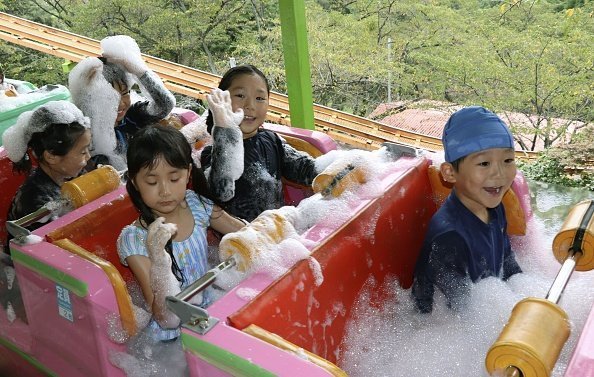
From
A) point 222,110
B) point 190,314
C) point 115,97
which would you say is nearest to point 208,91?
point 115,97

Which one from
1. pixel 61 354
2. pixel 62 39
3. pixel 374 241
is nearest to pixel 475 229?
pixel 374 241

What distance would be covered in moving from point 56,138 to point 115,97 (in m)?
0.44

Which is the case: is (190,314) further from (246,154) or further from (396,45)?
(396,45)

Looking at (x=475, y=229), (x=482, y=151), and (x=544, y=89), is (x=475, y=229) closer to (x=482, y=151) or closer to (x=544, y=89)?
(x=482, y=151)

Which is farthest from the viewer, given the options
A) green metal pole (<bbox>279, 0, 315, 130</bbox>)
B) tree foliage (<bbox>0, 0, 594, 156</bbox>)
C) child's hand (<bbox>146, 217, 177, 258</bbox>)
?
tree foliage (<bbox>0, 0, 594, 156</bbox>)

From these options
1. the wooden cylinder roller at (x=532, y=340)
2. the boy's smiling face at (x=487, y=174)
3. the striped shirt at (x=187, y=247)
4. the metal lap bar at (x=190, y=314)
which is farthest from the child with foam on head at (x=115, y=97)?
the wooden cylinder roller at (x=532, y=340)

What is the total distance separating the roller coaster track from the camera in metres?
5.23

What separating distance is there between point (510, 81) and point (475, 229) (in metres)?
4.32

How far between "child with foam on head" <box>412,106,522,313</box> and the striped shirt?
2.11 feet

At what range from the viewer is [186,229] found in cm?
167

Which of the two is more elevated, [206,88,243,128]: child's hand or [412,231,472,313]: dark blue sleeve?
[206,88,243,128]: child's hand

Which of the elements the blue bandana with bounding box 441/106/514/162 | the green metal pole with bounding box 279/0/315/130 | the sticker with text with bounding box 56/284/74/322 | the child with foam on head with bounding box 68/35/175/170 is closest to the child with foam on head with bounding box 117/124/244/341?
the sticker with text with bounding box 56/284/74/322

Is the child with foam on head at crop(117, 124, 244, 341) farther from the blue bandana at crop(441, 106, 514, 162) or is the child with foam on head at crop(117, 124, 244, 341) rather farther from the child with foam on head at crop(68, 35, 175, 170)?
the child with foam on head at crop(68, 35, 175, 170)

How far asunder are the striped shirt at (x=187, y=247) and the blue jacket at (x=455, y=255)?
25.2 inches
